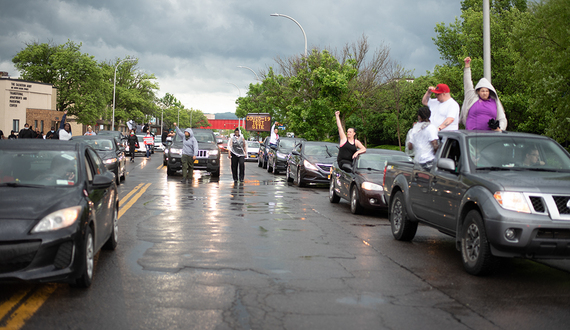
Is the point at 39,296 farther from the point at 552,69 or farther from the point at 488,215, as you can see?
the point at 552,69

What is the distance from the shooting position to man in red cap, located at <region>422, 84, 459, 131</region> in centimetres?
848

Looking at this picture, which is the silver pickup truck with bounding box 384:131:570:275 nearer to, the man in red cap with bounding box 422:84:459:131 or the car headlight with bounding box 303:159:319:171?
the man in red cap with bounding box 422:84:459:131

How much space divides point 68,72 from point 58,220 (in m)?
65.7

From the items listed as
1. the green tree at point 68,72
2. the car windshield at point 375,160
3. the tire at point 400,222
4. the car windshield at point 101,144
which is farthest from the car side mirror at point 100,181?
the green tree at point 68,72

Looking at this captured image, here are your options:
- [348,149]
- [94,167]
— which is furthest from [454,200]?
[348,149]

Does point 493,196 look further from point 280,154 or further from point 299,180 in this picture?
point 280,154

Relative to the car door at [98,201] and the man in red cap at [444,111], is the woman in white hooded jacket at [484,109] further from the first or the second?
the car door at [98,201]

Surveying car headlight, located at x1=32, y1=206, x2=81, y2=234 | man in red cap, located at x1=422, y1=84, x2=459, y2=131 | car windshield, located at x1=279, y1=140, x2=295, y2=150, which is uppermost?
man in red cap, located at x1=422, y1=84, x2=459, y2=131

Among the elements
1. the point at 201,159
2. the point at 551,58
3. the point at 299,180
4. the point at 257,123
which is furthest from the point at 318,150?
the point at 257,123

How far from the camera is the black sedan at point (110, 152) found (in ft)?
57.3

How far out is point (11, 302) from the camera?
4.98m

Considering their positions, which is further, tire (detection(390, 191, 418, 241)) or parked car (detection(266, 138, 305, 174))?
parked car (detection(266, 138, 305, 174))

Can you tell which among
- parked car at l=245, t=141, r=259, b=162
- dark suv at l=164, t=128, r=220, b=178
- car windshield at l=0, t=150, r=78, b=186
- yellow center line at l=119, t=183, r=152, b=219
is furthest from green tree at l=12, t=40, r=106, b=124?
car windshield at l=0, t=150, r=78, b=186

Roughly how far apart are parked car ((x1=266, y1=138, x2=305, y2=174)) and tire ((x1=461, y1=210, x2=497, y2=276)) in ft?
61.6
